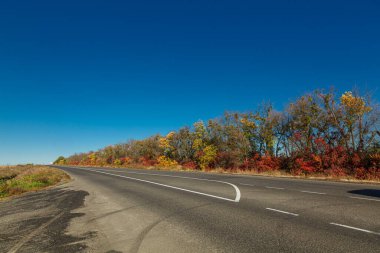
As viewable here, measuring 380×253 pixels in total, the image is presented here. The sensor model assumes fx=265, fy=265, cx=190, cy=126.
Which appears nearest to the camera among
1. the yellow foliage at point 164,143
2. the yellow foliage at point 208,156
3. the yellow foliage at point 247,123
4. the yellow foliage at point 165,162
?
the yellow foliage at point 247,123

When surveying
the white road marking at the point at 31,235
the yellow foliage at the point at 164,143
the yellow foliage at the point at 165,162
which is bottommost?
the white road marking at the point at 31,235

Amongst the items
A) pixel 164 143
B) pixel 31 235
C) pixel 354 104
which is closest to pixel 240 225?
pixel 31 235

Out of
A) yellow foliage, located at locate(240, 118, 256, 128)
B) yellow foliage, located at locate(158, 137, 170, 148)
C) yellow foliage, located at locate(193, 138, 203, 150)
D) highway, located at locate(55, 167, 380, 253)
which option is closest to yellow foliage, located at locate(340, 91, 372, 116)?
yellow foliage, located at locate(240, 118, 256, 128)

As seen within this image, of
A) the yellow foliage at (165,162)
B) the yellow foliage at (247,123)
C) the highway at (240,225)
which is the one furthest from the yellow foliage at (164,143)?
the highway at (240,225)

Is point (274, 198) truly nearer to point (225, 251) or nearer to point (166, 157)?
point (225, 251)

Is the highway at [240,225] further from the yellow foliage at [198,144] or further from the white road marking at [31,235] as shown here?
the yellow foliage at [198,144]

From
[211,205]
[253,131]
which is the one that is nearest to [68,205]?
[211,205]

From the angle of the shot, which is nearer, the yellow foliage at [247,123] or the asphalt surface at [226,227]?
the asphalt surface at [226,227]

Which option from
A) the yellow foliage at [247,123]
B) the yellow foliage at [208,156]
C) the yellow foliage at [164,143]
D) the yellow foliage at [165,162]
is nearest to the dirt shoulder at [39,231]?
the yellow foliage at [247,123]

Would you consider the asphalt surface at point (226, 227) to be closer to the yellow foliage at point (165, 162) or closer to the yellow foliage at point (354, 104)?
the yellow foliage at point (354, 104)

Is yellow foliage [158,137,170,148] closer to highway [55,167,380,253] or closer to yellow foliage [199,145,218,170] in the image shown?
yellow foliage [199,145,218,170]

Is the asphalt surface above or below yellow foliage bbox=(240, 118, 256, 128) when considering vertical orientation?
below

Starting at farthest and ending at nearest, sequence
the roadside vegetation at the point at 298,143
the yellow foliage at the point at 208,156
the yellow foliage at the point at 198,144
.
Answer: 1. the yellow foliage at the point at 198,144
2. the yellow foliage at the point at 208,156
3. the roadside vegetation at the point at 298,143

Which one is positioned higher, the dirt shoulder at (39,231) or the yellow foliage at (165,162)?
the yellow foliage at (165,162)
